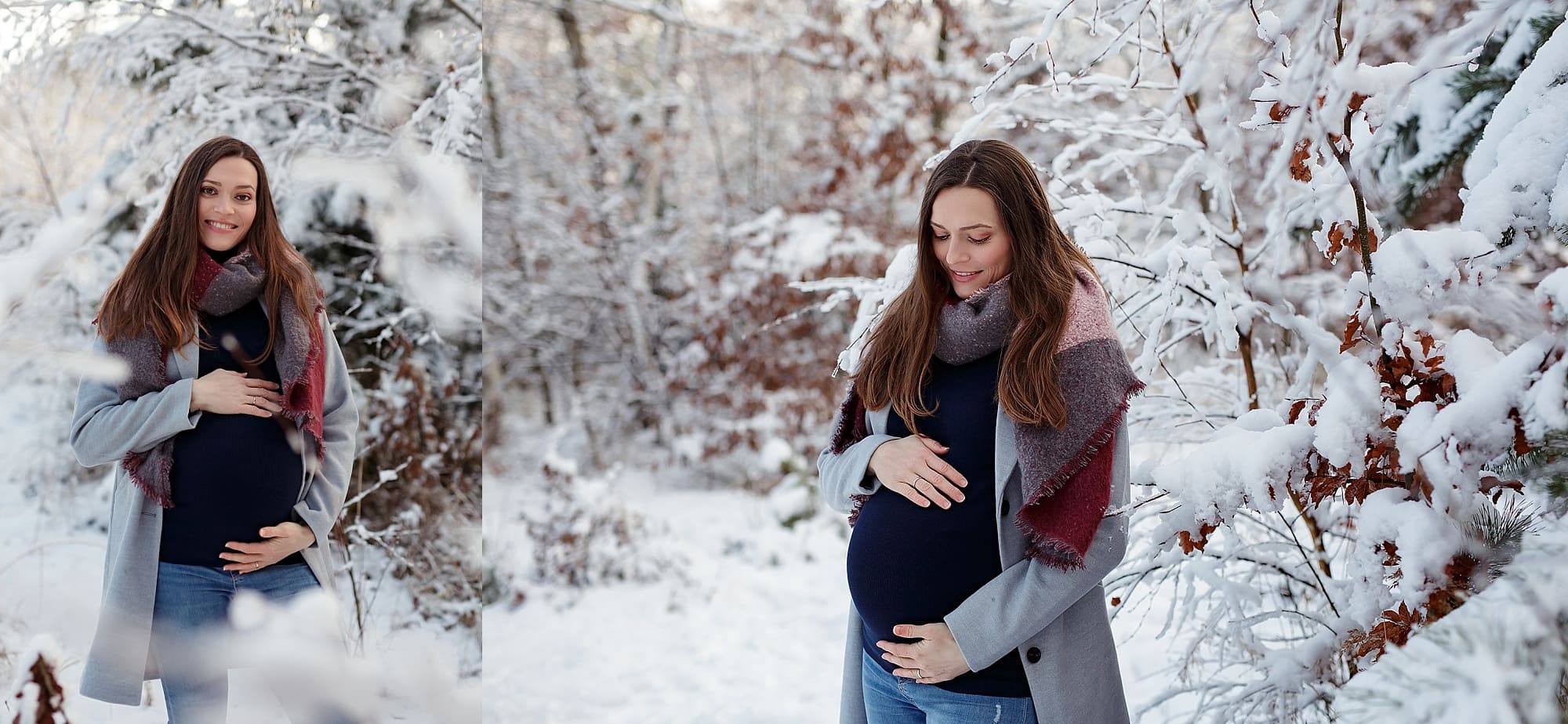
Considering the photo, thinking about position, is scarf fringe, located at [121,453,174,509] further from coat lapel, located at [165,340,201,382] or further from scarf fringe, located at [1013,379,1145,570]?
scarf fringe, located at [1013,379,1145,570]

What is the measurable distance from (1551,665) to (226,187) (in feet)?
7.46

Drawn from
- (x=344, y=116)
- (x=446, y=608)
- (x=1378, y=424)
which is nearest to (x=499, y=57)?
(x=344, y=116)

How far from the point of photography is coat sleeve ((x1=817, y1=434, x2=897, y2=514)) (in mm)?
1562

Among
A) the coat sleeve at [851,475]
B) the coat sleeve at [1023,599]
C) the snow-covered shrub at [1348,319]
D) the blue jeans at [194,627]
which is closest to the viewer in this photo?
the snow-covered shrub at [1348,319]

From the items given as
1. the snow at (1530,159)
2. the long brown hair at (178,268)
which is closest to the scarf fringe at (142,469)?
the long brown hair at (178,268)

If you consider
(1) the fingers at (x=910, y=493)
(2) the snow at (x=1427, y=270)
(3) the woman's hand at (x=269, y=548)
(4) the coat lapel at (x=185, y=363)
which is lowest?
(3) the woman's hand at (x=269, y=548)

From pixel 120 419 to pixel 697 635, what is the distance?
8.24 ft

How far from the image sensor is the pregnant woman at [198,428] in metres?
1.90

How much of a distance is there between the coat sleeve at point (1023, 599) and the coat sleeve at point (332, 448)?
149cm

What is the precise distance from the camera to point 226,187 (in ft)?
6.63

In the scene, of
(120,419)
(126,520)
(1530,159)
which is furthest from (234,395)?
(1530,159)

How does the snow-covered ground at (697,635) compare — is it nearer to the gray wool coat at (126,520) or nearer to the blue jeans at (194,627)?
the blue jeans at (194,627)

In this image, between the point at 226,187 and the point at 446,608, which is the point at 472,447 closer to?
the point at 446,608

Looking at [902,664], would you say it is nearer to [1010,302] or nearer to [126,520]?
[1010,302]
